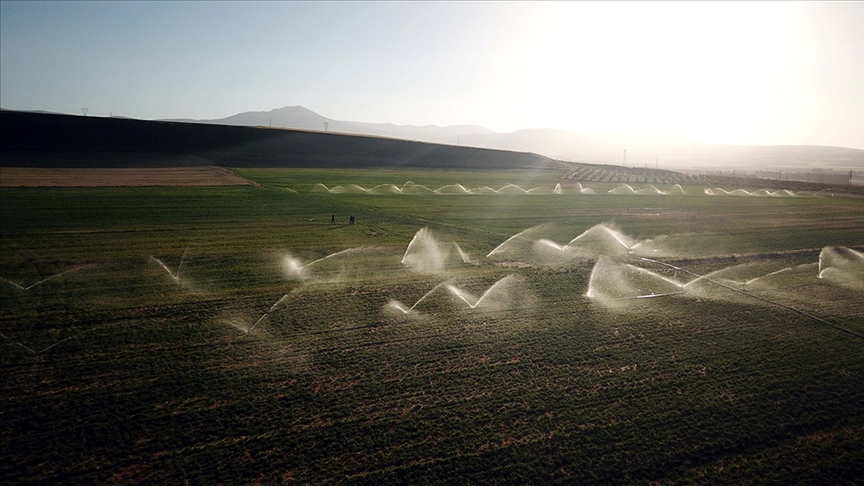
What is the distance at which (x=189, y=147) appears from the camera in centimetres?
8081

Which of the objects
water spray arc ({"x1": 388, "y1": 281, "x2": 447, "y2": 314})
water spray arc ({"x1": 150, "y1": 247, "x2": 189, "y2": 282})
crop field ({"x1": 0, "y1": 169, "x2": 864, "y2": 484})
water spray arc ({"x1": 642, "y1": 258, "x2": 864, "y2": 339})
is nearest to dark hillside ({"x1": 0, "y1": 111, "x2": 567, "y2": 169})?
crop field ({"x1": 0, "y1": 169, "x2": 864, "y2": 484})

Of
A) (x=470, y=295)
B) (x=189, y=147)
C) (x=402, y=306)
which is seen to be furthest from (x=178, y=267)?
(x=189, y=147)

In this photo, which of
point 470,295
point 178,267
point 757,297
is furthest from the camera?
point 178,267

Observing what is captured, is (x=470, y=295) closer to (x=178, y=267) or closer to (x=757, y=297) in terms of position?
(x=757, y=297)

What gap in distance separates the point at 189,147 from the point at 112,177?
90.8ft

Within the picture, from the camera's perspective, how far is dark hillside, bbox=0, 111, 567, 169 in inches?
2692

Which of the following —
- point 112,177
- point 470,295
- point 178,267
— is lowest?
point 470,295

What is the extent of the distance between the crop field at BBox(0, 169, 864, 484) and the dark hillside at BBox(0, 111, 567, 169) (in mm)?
43596

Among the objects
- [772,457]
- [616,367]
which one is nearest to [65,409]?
[616,367]

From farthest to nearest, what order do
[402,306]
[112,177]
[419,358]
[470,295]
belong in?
[112,177] < [470,295] < [402,306] < [419,358]

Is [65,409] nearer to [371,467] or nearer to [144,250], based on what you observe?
[371,467]

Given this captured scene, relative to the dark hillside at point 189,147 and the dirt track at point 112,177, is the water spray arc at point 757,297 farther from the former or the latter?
the dark hillside at point 189,147

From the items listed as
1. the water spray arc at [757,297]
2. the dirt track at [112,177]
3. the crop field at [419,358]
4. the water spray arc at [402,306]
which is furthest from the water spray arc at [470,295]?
the dirt track at [112,177]

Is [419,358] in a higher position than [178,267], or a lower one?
lower
